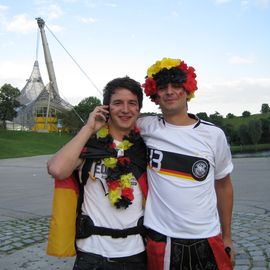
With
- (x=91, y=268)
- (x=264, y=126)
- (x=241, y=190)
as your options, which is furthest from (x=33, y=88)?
(x=91, y=268)

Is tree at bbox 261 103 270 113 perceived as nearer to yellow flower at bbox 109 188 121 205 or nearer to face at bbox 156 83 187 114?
face at bbox 156 83 187 114

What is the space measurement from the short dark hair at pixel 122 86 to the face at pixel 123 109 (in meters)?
0.03

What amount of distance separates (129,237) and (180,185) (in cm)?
47

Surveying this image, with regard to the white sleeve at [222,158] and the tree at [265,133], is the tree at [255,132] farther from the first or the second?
the white sleeve at [222,158]

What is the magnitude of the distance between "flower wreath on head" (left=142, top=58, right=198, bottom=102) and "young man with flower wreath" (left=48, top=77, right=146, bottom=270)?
0.25ft

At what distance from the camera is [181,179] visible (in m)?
2.68

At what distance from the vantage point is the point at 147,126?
9.80 ft

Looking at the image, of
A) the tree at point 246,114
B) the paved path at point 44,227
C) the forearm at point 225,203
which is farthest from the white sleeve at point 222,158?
the tree at point 246,114

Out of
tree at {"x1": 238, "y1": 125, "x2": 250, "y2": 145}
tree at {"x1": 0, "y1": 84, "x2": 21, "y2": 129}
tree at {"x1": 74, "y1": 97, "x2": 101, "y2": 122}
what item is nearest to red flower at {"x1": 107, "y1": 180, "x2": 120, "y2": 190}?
tree at {"x1": 238, "y1": 125, "x2": 250, "y2": 145}

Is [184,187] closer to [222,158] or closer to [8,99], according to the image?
[222,158]

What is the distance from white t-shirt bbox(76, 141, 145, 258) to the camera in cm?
269

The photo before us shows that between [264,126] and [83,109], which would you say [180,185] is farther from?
[83,109]

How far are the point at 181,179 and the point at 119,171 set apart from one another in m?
0.41

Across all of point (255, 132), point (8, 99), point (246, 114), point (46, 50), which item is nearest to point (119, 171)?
point (255, 132)
